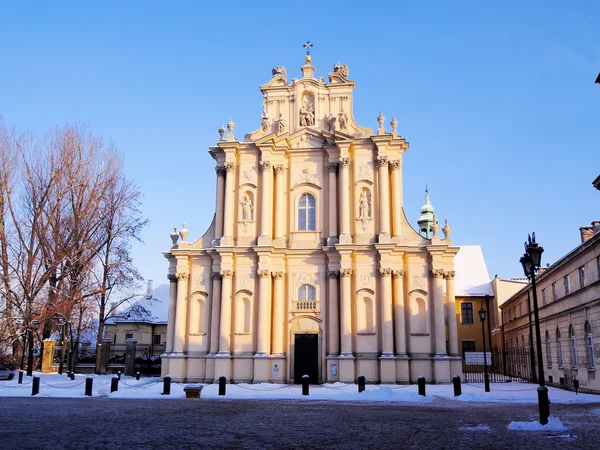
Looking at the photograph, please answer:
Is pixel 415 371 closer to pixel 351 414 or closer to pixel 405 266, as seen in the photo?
pixel 405 266

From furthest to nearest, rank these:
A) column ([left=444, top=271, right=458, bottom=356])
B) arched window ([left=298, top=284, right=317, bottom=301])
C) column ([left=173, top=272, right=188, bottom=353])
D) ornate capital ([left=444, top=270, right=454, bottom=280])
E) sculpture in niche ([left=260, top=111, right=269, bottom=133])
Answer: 1. sculpture in niche ([left=260, top=111, right=269, bottom=133])
2. arched window ([left=298, top=284, right=317, bottom=301])
3. column ([left=173, top=272, right=188, bottom=353])
4. ornate capital ([left=444, top=270, right=454, bottom=280])
5. column ([left=444, top=271, right=458, bottom=356])

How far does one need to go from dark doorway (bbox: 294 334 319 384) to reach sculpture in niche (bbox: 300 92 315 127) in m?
13.2

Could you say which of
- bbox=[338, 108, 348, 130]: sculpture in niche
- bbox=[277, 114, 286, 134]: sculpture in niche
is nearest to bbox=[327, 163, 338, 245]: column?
bbox=[338, 108, 348, 130]: sculpture in niche

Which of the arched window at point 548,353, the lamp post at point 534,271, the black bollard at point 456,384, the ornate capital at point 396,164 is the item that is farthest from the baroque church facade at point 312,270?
the lamp post at point 534,271

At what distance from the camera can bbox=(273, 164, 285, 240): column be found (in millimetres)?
34656

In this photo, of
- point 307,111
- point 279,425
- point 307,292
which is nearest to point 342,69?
point 307,111

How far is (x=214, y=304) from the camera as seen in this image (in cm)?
3381

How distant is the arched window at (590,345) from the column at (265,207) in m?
17.0

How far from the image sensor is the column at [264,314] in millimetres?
32438

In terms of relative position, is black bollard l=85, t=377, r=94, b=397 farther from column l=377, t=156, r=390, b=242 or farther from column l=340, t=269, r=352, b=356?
column l=377, t=156, r=390, b=242

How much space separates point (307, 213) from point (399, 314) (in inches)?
321

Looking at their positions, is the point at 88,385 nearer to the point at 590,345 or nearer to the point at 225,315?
the point at 225,315

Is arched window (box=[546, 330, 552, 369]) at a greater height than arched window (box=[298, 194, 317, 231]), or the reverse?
arched window (box=[298, 194, 317, 231])

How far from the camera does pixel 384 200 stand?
34.0 m
